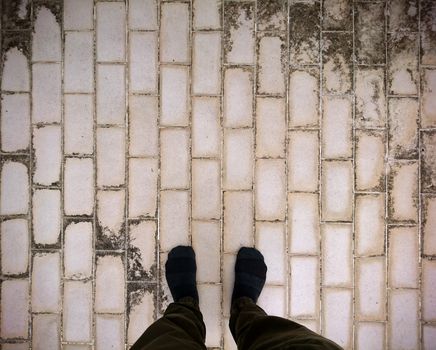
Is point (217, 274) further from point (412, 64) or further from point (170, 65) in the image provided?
point (412, 64)

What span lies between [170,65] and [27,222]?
131cm

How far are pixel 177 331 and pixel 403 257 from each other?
147 cm

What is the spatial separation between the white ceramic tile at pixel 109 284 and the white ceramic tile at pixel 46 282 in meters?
0.24

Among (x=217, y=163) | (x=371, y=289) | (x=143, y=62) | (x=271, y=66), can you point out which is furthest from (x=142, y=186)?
(x=371, y=289)

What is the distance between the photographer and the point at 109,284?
2.35m

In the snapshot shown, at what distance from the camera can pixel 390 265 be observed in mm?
2355

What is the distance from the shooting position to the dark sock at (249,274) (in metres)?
2.23

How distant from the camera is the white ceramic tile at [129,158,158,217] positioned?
2.35m

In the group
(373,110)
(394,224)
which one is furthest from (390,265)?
(373,110)

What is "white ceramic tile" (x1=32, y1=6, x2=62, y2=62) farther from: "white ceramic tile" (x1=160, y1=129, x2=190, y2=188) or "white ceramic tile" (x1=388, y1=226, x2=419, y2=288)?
"white ceramic tile" (x1=388, y1=226, x2=419, y2=288)

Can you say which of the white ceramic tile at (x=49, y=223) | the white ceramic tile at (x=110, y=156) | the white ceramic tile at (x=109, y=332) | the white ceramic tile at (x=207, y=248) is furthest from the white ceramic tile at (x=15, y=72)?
the white ceramic tile at (x=109, y=332)

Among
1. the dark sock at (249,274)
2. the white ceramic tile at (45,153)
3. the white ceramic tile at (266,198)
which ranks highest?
the white ceramic tile at (45,153)

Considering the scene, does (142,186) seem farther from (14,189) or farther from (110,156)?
(14,189)

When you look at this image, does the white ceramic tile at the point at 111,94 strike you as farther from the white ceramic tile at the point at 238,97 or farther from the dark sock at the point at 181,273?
the dark sock at the point at 181,273
